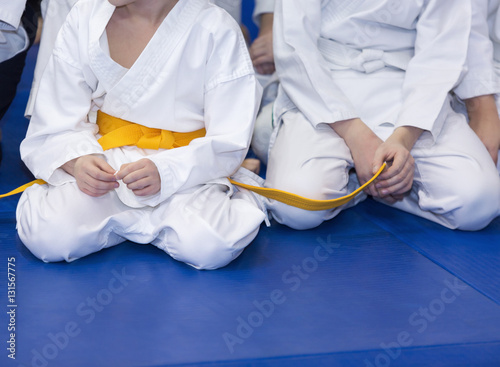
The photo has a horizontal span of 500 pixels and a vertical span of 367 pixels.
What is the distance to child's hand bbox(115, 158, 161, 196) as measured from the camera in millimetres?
1332

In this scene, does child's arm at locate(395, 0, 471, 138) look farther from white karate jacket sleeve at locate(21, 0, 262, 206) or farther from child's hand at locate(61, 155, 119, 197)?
child's hand at locate(61, 155, 119, 197)

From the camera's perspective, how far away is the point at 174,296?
1276mm

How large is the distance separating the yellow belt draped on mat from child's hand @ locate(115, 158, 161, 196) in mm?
157

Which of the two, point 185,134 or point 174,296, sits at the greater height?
point 185,134

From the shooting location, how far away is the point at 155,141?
1511 millimetres

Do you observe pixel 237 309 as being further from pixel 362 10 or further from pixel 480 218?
pixel 362 10

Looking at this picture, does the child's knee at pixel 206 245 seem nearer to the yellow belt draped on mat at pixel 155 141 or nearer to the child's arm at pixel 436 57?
the yellow belt draped on mat at pixel 155 141

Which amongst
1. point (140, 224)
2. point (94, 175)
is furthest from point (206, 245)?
point (94, 175)

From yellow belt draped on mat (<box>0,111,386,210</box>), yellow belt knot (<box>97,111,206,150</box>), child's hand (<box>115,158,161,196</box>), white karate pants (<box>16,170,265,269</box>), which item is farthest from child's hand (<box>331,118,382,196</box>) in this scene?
child's hand (<box>115,158,161,196</box>)

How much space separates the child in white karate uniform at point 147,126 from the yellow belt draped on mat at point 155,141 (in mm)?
21

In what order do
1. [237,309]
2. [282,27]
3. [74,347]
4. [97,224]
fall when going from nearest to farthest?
[74,347]
[237,309]
[97,224]
[282,27]

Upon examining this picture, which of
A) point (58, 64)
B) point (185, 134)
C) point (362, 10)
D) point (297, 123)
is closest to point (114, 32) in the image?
point (58, 64)

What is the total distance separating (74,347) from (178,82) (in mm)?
675

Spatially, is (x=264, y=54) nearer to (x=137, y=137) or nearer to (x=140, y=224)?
(x=137, y=137)
